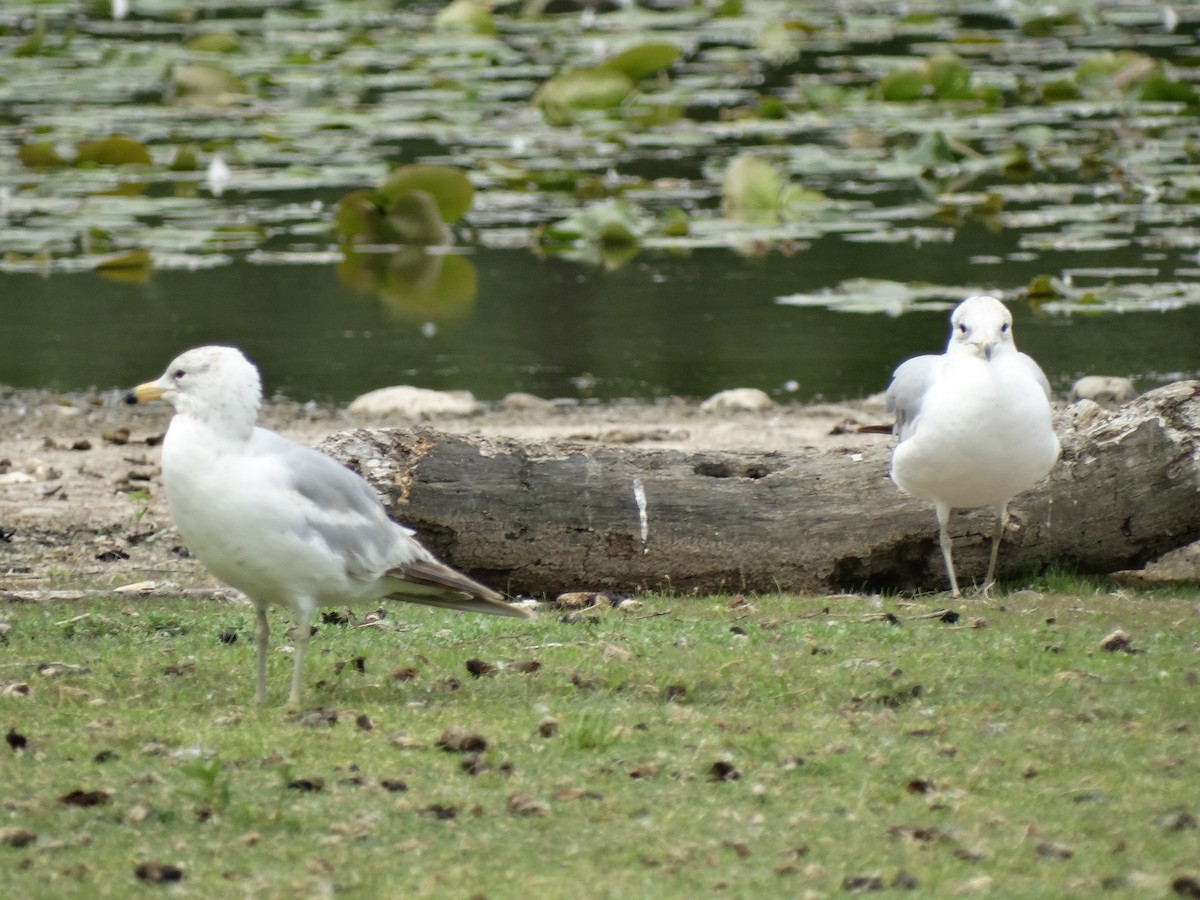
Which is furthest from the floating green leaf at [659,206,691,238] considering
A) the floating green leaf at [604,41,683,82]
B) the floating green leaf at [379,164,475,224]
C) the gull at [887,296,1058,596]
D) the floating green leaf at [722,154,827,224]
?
the gull at [887,296,1058,596]

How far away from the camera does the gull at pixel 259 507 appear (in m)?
5.67

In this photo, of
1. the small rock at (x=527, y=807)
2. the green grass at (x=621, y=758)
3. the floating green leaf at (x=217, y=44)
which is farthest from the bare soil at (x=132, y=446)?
the floating green leaf at (x=217, y=44)

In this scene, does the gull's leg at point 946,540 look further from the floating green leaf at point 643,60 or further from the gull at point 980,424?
the floating green leaf at point 643,60

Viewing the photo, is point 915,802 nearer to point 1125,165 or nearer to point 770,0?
point 1125,165

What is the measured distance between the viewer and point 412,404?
1273 centimetres

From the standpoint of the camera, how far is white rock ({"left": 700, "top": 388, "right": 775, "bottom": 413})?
41.9 ft

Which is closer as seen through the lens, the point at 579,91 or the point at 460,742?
the point at 460,742

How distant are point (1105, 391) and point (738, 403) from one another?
2.47 m

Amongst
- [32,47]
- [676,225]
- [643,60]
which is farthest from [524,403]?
[32,47]

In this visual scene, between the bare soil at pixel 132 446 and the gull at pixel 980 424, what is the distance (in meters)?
1.02

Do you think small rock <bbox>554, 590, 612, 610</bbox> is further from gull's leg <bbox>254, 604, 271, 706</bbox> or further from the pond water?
the pond water

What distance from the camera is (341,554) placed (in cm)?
589

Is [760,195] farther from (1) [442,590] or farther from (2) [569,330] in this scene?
(1) [442,590]

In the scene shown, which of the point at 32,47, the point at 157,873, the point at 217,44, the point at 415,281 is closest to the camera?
the point at 157,873
